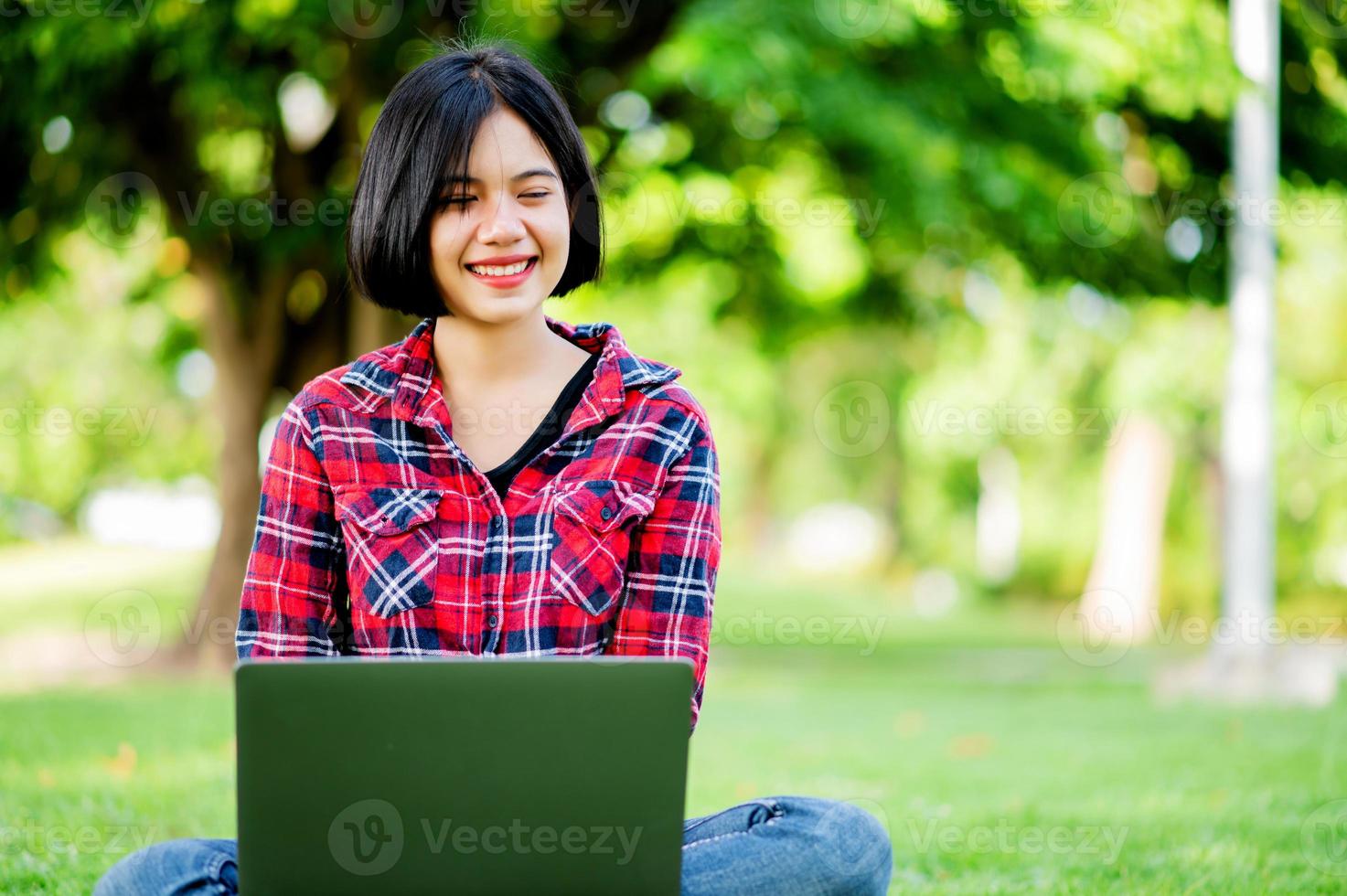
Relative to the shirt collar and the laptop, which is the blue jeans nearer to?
the laptop

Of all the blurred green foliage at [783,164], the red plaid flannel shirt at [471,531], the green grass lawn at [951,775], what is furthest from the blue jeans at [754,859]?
the blurred green foliage at [783,164]

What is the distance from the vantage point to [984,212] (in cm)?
904

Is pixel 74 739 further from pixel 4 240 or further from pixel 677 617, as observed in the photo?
pixel 4 240

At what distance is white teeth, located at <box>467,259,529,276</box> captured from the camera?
2.52m

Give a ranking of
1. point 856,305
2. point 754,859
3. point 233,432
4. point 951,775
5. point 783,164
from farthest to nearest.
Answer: point 856,305, point 233,432, point 783,164, point 951,775, point 754,859

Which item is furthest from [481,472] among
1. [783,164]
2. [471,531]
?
[783,164]

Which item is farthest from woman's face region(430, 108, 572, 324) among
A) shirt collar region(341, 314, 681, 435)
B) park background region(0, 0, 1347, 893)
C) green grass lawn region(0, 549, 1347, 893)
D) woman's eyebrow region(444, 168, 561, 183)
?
green grass lawn region(0, 549, 1347, 893)

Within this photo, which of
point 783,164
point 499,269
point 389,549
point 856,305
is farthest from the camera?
point 856,305

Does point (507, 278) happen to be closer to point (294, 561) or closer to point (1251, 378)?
point (294, 561)

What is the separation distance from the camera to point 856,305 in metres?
12.6

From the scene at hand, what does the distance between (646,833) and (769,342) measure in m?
10.9

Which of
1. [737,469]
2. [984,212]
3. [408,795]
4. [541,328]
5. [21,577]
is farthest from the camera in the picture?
[737,469]

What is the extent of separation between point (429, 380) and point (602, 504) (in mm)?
423

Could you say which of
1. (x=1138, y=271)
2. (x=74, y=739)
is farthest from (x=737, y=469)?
(x=74, y=739)
